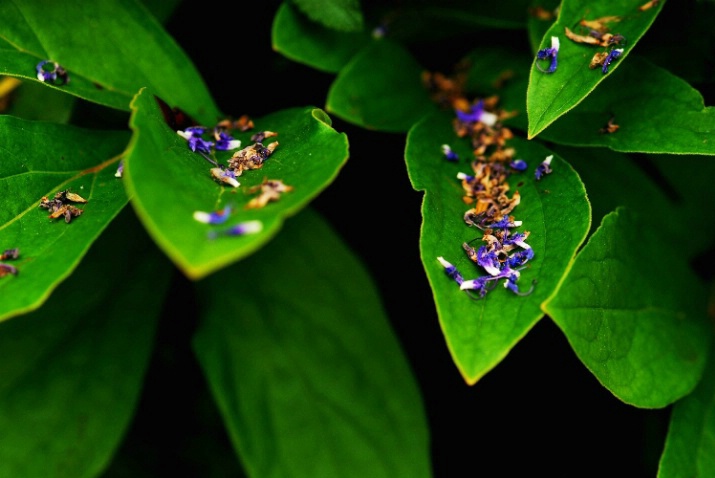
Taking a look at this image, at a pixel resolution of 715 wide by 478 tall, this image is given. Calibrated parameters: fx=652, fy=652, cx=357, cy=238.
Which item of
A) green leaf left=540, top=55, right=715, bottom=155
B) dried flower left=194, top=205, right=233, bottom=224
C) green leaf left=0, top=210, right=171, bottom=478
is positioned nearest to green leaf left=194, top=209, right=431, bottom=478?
green leaf left=0, top=210, right=171, bottom=478

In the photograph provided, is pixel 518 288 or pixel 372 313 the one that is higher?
pixel 518 288

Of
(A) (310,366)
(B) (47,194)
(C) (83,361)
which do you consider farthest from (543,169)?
(C) (83,361)

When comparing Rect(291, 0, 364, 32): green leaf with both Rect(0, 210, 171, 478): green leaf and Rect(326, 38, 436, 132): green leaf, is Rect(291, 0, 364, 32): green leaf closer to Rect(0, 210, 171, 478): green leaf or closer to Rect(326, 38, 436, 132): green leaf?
Rect(326, 38, 436, 132): green leaf

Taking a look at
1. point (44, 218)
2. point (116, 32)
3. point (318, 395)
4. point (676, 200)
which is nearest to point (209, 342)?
point (318, 395)

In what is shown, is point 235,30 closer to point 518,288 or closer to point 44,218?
point 44,218

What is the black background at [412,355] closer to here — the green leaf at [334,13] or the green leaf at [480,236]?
the green leaf at [334,13]
